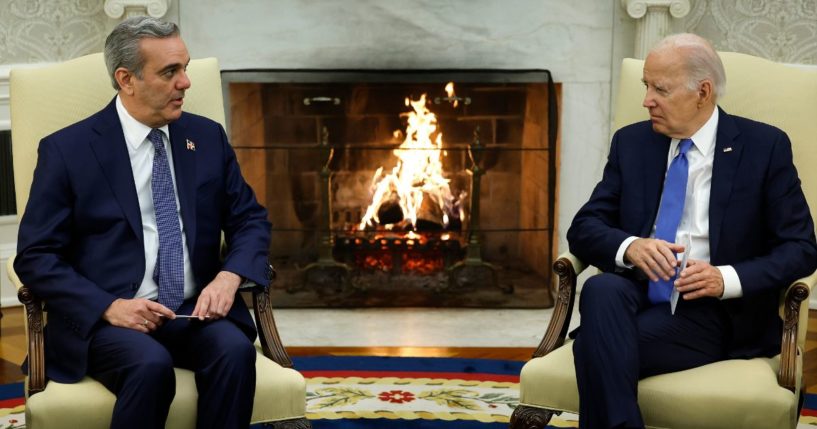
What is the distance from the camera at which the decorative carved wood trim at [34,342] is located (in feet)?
8.86

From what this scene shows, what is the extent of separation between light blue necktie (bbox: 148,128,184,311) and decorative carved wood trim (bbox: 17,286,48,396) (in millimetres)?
304

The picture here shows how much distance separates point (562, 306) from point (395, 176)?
2.09 m

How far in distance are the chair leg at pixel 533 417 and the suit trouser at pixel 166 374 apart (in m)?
0.67

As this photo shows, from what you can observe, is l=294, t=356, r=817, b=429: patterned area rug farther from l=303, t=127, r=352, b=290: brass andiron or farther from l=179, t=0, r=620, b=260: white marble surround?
l=179, t=0, r=620, b=260: white marble surround

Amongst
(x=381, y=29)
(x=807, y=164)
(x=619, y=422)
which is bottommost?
(x=619, y=422)

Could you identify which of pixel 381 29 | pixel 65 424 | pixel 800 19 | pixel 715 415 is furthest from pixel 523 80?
pixel 65 424

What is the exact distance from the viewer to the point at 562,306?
308 centimetres

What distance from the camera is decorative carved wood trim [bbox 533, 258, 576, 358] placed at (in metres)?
3.03

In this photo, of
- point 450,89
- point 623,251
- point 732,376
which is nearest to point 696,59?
point 623,251

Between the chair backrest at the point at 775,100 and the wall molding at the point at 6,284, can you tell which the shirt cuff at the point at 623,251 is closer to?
the chair backrest at the point at 775,100

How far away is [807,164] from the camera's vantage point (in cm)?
328

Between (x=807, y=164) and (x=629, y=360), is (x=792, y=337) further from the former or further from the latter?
(x=807, y=164)

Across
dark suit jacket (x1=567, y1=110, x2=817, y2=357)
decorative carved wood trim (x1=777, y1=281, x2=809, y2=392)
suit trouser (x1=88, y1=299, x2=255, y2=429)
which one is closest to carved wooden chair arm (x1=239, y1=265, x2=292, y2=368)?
suit trouser (x1=88, y1=299, x2=255, y2=429)

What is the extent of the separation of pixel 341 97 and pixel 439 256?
33.1 inches
